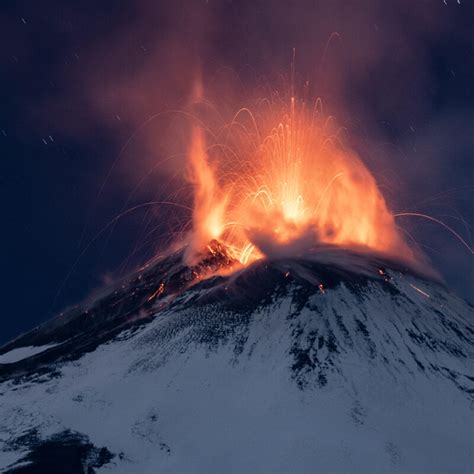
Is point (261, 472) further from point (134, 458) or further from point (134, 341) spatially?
point (134, 341)

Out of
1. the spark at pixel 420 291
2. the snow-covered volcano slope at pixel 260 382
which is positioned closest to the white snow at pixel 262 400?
the snow-covered volcano slope at pixel 260 382

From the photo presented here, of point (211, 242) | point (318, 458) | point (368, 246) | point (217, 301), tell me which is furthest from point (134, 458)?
point (368, 246)

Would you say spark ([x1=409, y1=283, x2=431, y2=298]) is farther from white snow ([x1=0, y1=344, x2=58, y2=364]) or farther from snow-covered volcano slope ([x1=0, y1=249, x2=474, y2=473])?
white snow ([x1=0, y1=344, x2=58, y2=364])

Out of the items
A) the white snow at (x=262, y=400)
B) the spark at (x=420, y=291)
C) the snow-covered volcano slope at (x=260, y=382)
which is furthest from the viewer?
the spark at (x=420, y=291)

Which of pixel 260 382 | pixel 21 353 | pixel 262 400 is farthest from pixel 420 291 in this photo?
pixel 21 353

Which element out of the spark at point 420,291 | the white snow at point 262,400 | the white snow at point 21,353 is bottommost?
the white snow at point 262,400

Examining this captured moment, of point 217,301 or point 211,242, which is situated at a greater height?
point 211,242

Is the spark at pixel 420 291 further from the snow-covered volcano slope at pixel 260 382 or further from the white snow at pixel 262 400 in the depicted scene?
the white snow at pixel 262 400
